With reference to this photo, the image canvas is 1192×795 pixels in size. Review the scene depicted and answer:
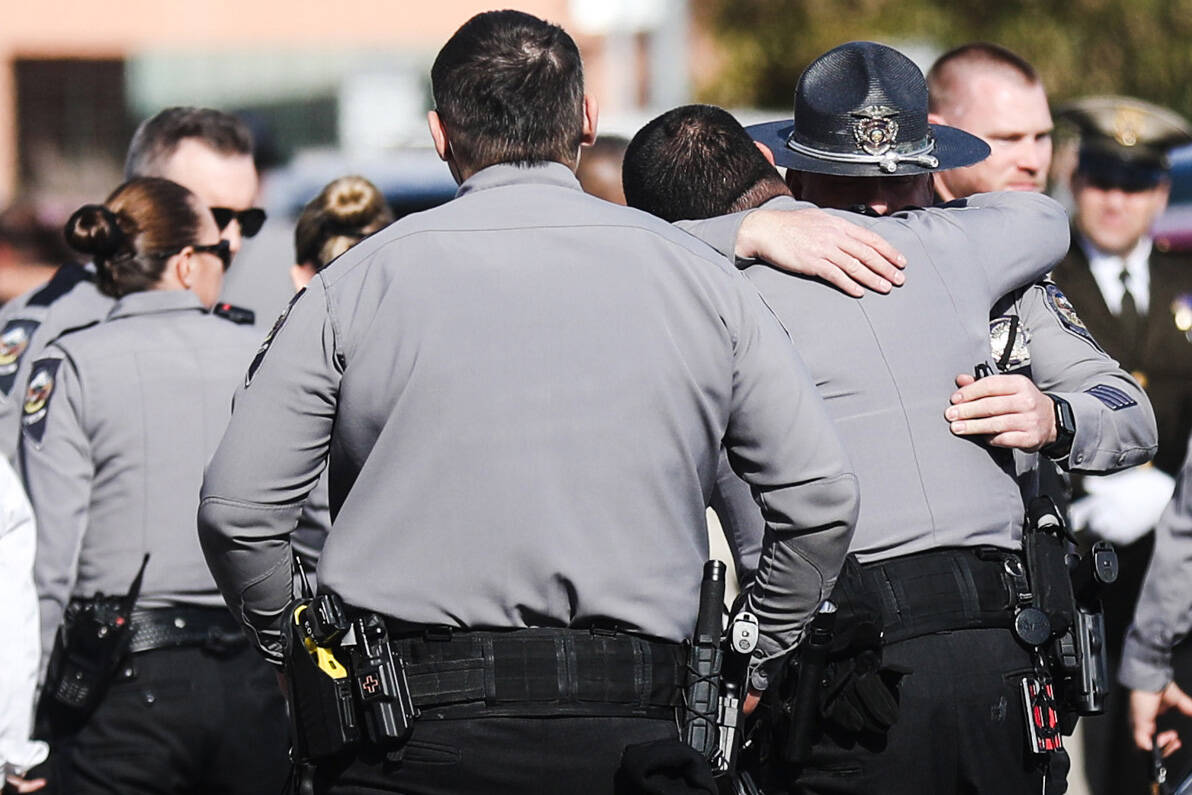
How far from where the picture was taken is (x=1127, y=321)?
563 centimetres

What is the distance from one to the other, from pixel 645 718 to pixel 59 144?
20.6 m

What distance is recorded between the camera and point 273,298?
532 centimetres

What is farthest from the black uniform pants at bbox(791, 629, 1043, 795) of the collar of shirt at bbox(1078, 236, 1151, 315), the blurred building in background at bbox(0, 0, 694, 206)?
the blurred building in background at bbox(0, 0, 694, 206)

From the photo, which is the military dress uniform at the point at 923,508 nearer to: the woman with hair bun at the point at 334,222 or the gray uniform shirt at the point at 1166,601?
A: the gray uniform shirt at the point at 1166,601

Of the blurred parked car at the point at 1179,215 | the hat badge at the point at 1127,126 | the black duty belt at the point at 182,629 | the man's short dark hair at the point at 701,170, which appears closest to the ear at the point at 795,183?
the man's short dark hair at the point at 701,170

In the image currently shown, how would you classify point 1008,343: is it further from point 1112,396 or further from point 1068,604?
point 1068,604

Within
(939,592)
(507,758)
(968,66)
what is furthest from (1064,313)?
(507,758)

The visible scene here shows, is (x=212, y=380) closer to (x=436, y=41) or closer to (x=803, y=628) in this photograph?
(x=803, y=628)

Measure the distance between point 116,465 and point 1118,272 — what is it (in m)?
3.24

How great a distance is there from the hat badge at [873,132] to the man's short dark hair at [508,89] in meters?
0.72

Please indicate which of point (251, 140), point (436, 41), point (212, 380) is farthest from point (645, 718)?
point (436, 41)

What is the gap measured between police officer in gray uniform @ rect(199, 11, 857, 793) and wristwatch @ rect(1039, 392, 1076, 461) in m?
0.62

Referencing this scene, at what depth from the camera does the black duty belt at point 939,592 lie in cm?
316

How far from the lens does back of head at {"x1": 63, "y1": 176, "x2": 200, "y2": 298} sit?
14.4 feet
